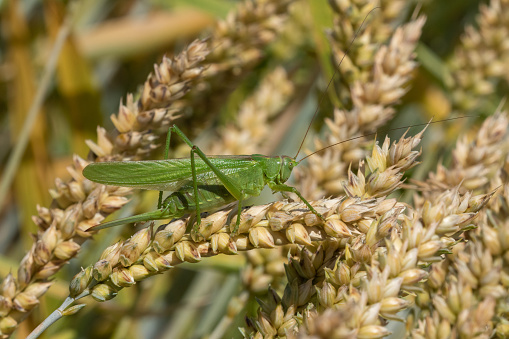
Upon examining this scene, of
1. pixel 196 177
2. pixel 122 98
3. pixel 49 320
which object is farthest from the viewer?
pixel 196 177

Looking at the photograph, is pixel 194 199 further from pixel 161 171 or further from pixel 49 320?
pixel 49 320

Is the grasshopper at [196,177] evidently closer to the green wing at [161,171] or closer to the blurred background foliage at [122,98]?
the green wing at [161,171]

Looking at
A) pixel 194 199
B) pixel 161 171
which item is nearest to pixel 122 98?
pixel 161 171

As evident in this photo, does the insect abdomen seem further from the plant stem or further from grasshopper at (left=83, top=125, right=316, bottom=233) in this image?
the plant stem

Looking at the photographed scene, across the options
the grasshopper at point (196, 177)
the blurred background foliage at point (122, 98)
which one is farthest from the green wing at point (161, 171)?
the blurred background foliage at point (122, 98)

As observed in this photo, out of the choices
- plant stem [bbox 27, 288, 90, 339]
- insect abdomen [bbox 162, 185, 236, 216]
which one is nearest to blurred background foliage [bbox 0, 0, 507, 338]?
insect abdomen [bbox 162, 185, 236, 216]

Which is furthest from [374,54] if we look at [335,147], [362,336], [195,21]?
[195,21]

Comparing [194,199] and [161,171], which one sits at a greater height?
[161,171]
